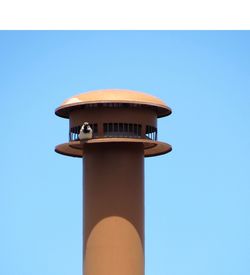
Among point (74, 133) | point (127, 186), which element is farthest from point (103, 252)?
→ point (74, 133)

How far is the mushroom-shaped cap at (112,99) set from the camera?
73.3 ft

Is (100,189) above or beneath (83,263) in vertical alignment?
above

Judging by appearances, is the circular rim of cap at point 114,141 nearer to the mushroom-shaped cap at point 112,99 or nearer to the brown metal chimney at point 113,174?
the brown metal chimney at point 113,174

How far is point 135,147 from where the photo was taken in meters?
23.4

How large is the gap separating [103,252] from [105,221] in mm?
1042

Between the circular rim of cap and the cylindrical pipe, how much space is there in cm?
77

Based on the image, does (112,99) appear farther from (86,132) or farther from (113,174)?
(113,174)

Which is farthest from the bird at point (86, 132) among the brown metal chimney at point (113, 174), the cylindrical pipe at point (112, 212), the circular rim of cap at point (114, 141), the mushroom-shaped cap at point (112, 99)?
the cylindrical pipe at point (112, 212)

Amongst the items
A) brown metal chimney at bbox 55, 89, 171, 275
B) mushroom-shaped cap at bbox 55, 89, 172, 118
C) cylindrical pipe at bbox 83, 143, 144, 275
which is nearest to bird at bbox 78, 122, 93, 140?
brown metal chimney at bbox 55, 89, 171, 275

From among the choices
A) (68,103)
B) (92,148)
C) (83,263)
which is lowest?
(83,263)

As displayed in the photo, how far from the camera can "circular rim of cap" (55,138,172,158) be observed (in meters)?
22.3

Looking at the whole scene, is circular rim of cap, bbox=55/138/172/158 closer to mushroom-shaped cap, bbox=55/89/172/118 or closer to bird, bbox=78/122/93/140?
bird, bbox=78/122/93/140

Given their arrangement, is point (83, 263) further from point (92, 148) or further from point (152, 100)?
point (152, 100)

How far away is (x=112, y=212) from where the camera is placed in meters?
22.8
